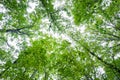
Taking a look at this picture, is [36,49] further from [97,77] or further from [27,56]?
[97,77]

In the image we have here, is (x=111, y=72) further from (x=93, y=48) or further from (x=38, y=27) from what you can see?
(x=38, y=27)

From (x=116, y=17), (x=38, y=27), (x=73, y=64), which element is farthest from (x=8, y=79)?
(x=116, y=17)

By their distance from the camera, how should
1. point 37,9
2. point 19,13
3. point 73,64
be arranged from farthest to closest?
1. point 37,9
2. point 19,13
3. point 73,64

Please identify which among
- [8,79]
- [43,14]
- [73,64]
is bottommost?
[73,64]

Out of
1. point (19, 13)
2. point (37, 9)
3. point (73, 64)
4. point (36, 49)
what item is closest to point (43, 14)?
point (37, 9)

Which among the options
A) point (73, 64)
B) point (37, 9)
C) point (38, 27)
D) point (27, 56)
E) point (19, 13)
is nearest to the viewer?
point (27, 56)

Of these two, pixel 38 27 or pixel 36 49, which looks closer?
pixel 36 49

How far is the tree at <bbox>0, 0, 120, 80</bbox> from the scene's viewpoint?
671 cm

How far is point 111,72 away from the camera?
7.78 meters

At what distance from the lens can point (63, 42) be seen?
27.2 feet

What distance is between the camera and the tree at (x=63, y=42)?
6715 mm

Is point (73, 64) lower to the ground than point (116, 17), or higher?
A: lower

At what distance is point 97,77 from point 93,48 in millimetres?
1889

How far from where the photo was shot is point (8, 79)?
6.75 m
